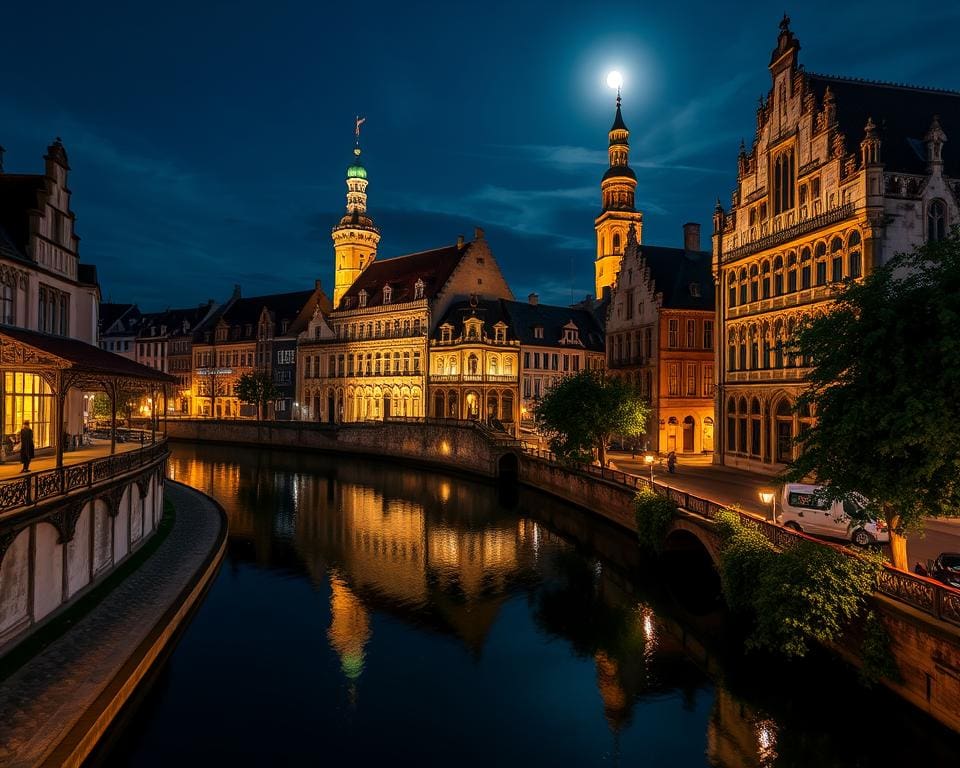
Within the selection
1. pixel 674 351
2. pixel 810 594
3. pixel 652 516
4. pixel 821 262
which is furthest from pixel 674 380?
pixel 810 594

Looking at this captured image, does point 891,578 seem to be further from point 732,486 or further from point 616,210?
point 616,210

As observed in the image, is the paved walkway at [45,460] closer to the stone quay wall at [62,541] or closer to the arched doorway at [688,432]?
the stone quay wall at [62,541]

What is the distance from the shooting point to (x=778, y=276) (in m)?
43.2

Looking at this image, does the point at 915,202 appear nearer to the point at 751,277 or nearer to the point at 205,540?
the point at 751,277

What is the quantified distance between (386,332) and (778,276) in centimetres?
5178

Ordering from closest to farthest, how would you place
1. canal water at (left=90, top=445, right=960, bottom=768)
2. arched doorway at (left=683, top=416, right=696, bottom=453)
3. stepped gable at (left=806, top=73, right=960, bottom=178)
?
canal water at (left=90, top=445, right=960, bottom=768) < stepped gable at (left=806, top=73, right=960, bottom=178) < arched doorway at (left=683, top=416, right=696, bottom=453)

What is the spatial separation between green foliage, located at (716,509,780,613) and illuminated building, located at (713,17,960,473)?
43.2 feet

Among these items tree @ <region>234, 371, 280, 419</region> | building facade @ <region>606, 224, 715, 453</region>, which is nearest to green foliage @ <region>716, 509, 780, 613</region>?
building facade @ <region>606, 224, 715, 453</region>

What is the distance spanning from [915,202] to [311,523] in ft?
126

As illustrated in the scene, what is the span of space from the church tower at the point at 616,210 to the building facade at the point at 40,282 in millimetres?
79141

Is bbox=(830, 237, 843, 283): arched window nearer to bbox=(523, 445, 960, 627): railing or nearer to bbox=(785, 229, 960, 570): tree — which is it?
bbox=(523, 445, 960, 627): railing

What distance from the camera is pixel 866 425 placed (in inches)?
707

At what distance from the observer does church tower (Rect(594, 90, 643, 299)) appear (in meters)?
103

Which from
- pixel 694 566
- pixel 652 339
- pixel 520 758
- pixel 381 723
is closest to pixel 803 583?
pixel 520 758
